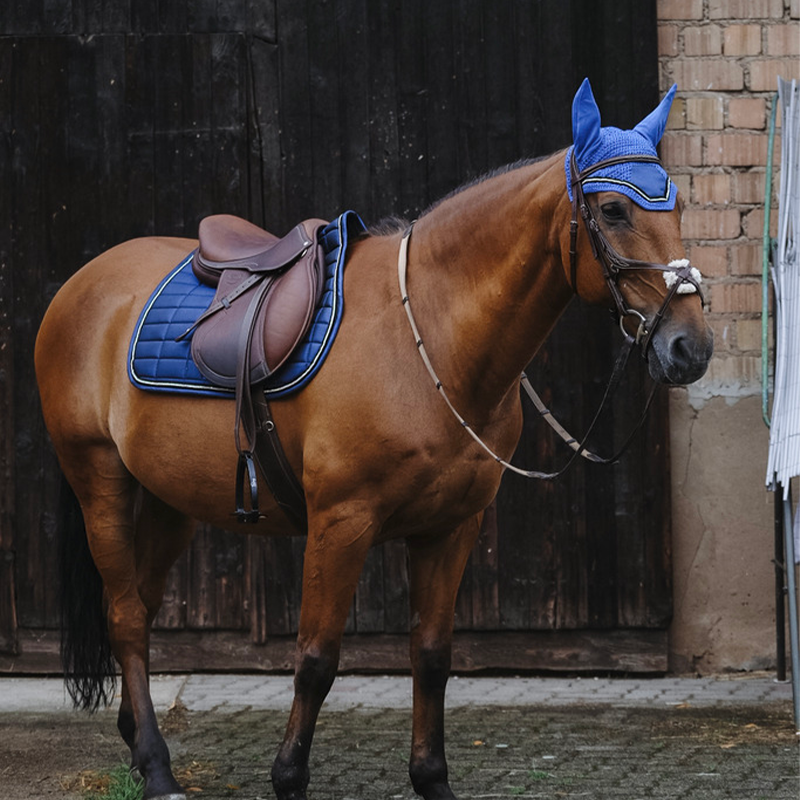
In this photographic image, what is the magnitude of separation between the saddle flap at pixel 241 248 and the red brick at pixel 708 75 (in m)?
2.71

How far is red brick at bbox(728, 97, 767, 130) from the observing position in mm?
6402

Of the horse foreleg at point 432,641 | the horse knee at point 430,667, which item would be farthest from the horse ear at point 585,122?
the horse knee at point 430,667

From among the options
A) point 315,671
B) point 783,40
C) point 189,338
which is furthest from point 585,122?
point 783,40

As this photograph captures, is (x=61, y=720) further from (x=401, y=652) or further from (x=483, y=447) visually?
(x=483, y=447)

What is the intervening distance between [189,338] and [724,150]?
329cm

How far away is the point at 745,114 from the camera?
6.41 meters

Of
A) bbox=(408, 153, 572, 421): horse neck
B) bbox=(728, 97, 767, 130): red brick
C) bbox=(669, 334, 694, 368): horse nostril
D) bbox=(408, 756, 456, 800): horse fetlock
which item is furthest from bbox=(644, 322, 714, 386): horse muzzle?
bbox=(728, 97, 767, 130): red brick

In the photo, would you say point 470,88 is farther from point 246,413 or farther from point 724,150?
point 246,413

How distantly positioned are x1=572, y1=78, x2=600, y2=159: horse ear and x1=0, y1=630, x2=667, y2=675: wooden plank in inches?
135

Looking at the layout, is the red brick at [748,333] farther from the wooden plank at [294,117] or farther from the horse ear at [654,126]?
the horse ear at [654,126]

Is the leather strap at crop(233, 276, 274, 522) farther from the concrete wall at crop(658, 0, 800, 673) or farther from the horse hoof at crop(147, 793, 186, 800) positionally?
the concrete wall at crop(658, 0, 800, 673)

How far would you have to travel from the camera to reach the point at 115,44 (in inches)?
256

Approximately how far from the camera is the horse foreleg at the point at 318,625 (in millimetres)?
3846

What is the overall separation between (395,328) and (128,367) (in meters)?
1.08
